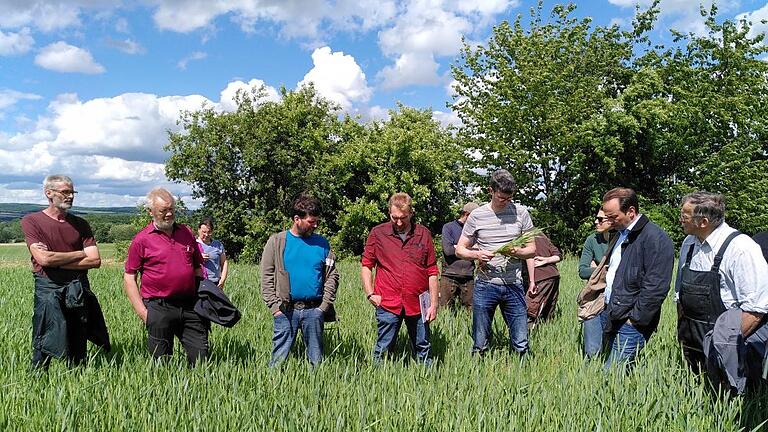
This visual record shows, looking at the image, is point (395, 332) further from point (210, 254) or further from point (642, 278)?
point (210, 254)

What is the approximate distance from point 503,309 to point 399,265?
1046 mm

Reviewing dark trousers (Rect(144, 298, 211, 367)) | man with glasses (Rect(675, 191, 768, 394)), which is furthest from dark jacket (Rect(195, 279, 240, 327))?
man with glasses (Rect(675, 191, 768, 394))

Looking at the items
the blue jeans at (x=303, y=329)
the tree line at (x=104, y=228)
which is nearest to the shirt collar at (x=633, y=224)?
the blue jeans at (x=303, y=329)

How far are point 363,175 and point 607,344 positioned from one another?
26.7 m

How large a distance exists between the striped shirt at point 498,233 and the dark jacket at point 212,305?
6.83 ft

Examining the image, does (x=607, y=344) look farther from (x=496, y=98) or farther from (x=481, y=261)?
(x=496, y=98)

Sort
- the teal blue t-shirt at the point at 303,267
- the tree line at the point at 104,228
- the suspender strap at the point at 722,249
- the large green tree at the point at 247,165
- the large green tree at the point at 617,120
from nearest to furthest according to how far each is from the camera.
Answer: the suspender strap at the point at 722,249
the teal blue t-shirt at the point at 303,267
the large green tree at the point at 617,120
the large green tree at the point at 247,165
the tree line at the point at 104,228

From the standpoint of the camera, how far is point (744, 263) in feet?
10.6

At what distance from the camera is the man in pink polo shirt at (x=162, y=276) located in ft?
12.9

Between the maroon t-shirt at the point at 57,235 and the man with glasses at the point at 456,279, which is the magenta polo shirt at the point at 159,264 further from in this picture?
the man with glasses at the point at 456,279

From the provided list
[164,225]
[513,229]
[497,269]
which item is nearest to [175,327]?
[164,225]

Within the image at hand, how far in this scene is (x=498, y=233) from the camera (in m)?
4.72

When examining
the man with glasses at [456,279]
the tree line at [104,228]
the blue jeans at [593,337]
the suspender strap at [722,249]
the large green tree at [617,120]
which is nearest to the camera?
the suspender strap at [722,249]

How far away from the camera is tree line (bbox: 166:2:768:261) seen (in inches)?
885
